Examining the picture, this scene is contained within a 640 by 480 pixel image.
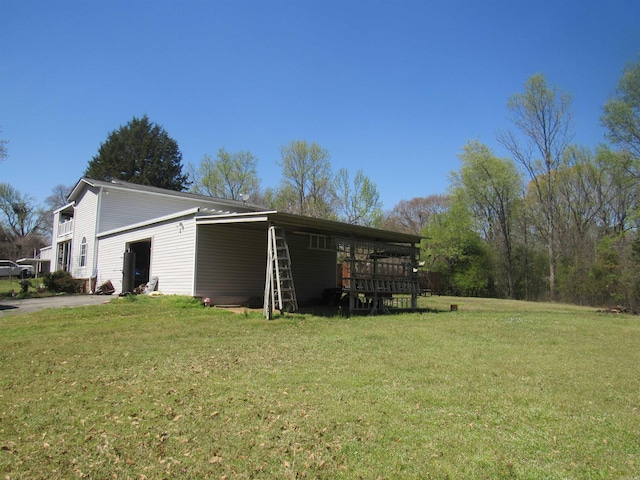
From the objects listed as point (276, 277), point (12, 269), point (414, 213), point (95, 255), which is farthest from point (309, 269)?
point (414, 213)

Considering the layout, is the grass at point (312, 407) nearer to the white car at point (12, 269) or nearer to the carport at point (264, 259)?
the carport at point (264, 259)

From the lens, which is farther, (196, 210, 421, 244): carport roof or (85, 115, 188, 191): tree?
(85, 115, 188, 191): tree

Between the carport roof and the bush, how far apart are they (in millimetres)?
9817

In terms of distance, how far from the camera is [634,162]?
69.8 feet

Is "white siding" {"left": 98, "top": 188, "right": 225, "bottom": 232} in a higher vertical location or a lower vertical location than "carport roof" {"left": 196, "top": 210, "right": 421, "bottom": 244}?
higher

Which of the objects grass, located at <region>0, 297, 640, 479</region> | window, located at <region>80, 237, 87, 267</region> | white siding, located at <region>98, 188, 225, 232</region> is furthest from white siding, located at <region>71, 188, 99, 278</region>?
grass, located at <region>0, 297, 640, 479</region>

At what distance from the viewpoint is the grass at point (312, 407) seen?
318cm

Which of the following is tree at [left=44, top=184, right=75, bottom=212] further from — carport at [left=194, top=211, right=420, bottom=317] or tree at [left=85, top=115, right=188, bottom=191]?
carport at [left=194, top=211, right=420, bottom=317]

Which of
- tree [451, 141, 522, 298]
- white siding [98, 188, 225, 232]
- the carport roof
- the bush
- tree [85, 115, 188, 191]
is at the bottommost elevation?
the bush

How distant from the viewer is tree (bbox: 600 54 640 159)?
2148 centimetres

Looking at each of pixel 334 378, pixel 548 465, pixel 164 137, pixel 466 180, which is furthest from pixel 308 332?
pixel 164 137

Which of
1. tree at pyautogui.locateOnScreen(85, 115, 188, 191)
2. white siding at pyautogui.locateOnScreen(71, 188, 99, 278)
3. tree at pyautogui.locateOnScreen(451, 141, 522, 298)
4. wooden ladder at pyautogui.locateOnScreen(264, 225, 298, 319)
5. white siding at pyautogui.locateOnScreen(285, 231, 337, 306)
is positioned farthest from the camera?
tree at pyautogui.locateOnScreen(85, 115, 188, 191)

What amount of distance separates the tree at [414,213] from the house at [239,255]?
26235mm

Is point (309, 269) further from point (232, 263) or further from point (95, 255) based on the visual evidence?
point (95, 255)
